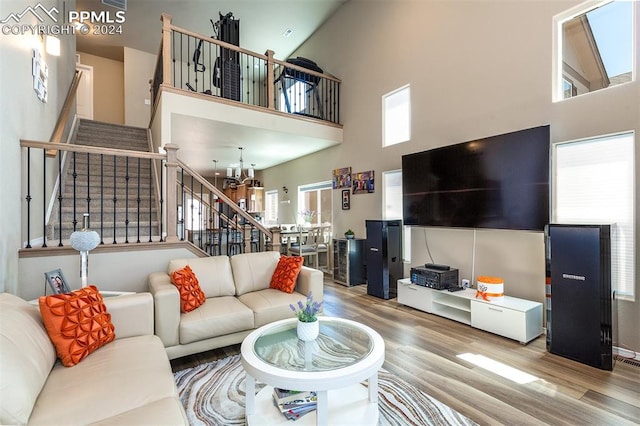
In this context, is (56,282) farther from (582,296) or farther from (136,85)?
(136,85)

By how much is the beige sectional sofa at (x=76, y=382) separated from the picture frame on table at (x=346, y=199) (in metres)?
4.35

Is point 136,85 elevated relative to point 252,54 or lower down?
elevated

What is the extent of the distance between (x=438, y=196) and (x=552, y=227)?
1372 mm

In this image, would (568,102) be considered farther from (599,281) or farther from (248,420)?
(248,420)

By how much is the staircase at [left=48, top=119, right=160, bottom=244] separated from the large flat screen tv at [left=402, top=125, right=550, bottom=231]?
138 inches

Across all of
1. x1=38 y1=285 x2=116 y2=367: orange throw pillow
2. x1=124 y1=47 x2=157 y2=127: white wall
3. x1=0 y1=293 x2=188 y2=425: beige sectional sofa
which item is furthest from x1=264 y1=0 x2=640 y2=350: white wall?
x1=124 y1=47 x2=157 y2=127: white wall

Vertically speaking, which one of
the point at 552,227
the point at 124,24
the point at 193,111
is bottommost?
the point at 552,227

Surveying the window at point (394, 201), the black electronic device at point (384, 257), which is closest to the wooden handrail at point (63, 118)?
the black electronic device at point (384, 257)

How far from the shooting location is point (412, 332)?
3.17m

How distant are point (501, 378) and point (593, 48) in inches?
130

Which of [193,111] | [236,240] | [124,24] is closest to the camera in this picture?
[193,111]

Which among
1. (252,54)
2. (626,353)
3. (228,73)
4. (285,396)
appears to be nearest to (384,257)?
(626,353)

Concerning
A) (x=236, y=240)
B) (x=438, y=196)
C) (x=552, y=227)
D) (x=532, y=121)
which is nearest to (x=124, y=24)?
(x=236, y=240)

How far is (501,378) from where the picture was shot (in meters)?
2.28
